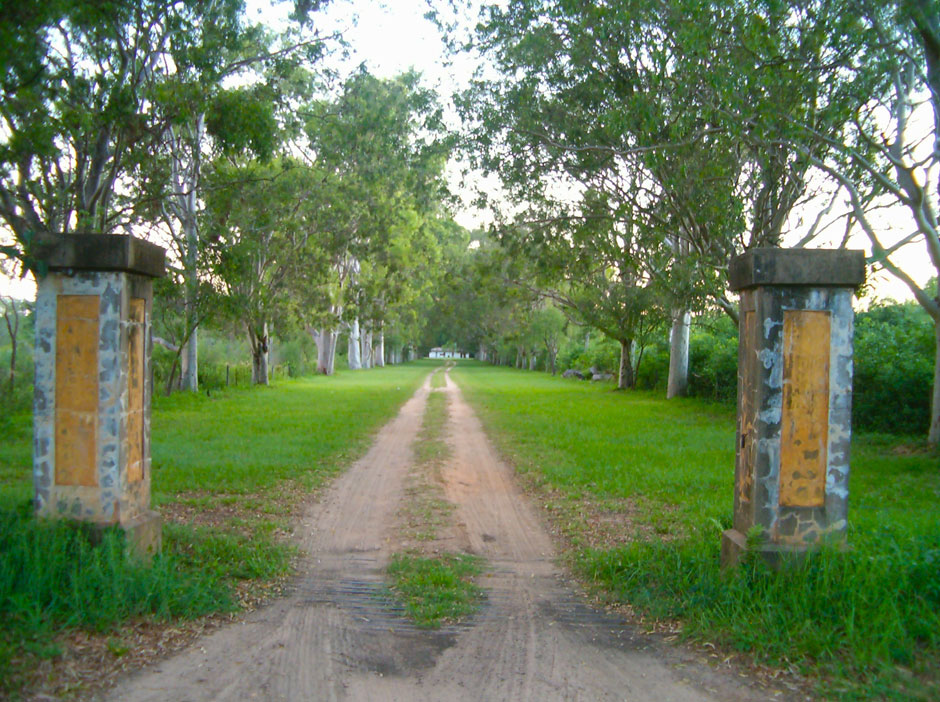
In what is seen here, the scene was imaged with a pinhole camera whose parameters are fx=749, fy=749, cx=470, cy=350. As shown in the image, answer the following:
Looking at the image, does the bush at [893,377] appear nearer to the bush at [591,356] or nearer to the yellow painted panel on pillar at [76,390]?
the yellow painted panel on pillar at [76,390]

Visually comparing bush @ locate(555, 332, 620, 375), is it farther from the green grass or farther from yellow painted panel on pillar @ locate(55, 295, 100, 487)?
yellow painted panel on pillar @ locate(55, 295, 100, 487)

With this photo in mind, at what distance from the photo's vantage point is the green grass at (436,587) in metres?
5.30

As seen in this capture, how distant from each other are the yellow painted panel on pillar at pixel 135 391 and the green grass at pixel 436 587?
2.17 m

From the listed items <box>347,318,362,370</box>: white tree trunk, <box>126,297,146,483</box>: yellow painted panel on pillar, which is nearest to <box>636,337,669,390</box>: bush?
<box>126,297,146,483</box>: yellow painted panel on pillar

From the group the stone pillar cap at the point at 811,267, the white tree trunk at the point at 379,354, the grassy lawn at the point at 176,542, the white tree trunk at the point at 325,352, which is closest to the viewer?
the grassy lawn at the point at 176,542

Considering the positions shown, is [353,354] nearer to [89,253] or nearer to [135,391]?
[135,391]

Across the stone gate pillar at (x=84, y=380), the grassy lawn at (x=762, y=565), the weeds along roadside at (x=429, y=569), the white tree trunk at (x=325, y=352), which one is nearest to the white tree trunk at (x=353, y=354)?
the white tree trunk at (x=325, y=352)

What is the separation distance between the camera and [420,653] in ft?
15.3

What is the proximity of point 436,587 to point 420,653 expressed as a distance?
4.01 feet

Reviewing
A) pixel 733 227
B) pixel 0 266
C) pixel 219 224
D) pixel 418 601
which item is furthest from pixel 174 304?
pixel 418 601

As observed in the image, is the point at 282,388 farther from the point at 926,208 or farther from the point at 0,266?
the point at 926,208

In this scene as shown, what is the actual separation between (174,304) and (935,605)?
1827 centimetres

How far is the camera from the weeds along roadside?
212 inches

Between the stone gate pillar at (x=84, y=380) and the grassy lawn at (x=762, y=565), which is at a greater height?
the stone gate pillar at (x=84, y=380)
